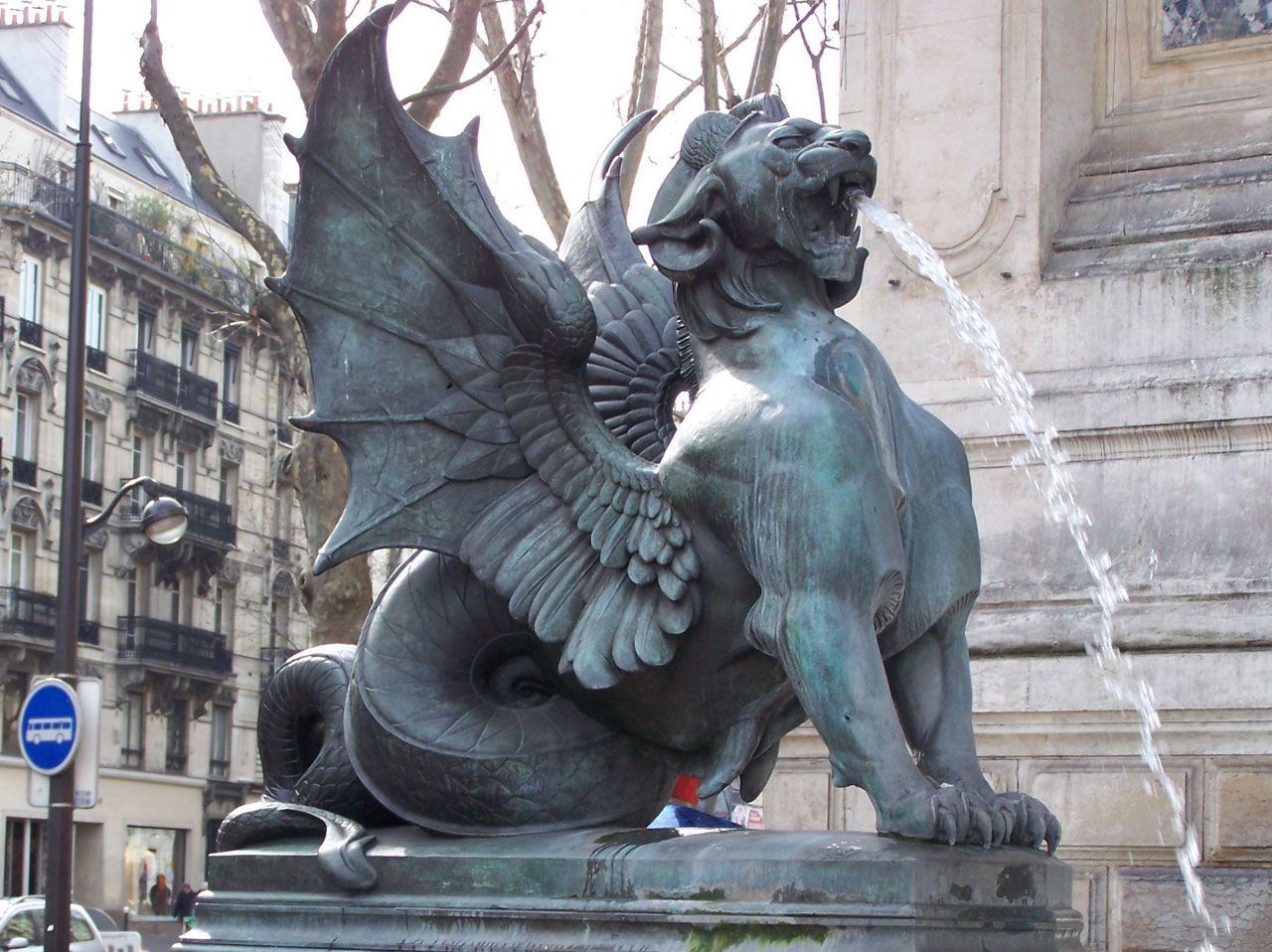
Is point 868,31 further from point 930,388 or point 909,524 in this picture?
point 909,524

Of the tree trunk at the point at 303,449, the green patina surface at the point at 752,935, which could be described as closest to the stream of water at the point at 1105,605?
the green patina surface at the point at 752,935

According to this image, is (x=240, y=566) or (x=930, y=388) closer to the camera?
(x=930, y=388)

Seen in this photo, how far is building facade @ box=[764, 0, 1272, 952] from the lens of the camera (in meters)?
7.79

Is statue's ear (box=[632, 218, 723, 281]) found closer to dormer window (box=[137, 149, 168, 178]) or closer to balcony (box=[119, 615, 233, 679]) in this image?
balcony (box=[119, 615, 233, 679])

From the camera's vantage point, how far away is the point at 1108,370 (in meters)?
8.31

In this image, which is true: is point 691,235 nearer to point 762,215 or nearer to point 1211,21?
point 762,215

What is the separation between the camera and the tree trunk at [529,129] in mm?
15014

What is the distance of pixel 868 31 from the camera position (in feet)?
29.7

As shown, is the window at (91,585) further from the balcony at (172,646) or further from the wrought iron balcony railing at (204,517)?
the wrought iron balcony railing at (204,517)

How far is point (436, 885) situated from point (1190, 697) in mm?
4320

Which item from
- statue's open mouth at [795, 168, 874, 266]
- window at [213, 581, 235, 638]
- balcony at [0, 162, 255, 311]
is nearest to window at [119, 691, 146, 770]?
window at [213, 581, 235, 638]

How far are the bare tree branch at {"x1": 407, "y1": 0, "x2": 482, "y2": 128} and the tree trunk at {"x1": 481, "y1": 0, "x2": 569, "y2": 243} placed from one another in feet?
2.88

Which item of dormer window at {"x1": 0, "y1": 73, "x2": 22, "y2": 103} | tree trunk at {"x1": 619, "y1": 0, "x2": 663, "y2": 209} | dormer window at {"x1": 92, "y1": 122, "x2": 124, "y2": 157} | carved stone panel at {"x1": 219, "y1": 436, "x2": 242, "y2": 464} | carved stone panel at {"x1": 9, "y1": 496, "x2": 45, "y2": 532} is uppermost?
dormer window at {"x1": 92, "y1": 122, "x2": 124, "y2": 157}

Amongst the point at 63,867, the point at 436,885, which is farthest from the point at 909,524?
the point at 63,867
